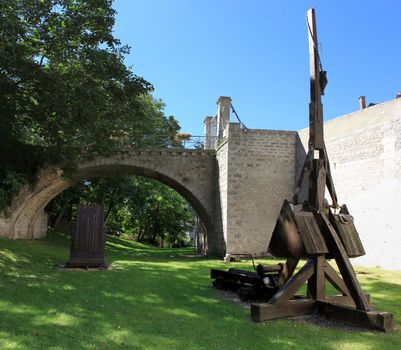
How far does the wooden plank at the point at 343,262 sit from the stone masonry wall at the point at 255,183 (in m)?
11.2

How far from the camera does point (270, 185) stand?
1794 cm

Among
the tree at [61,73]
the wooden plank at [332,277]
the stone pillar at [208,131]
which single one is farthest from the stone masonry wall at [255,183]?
the wooden plank at [332,277]

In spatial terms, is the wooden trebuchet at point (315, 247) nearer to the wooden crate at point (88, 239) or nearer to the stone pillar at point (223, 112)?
the wooden crate at point (88, 239)

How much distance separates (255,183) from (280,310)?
12210mm

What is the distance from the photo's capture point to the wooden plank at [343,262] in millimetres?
5469

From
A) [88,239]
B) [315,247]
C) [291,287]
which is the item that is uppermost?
[88,239]

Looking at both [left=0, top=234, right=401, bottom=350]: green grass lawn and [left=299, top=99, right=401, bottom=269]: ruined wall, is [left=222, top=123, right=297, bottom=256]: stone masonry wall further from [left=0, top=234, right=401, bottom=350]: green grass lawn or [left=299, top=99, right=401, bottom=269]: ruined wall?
[left=0, top=234, right=401, bottom=350]: green grass lawn

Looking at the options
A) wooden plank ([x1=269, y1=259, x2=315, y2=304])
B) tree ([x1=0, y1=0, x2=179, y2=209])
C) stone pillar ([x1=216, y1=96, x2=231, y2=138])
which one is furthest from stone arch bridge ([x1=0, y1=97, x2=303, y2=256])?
wooden plank ([x1=269, y1=259, x2=315, y2=304])

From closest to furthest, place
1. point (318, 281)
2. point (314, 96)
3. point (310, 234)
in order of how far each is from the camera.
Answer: point (310, 234)
point (318, 281)
point (314, 96)

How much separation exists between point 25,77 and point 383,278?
10360 millimetres

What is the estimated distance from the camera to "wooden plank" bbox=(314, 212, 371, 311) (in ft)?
17.9

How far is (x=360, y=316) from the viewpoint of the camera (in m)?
5.34

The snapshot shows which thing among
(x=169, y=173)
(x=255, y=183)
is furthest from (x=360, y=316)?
(x=169, y=173)

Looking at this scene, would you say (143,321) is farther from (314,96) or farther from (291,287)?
(314,96)
